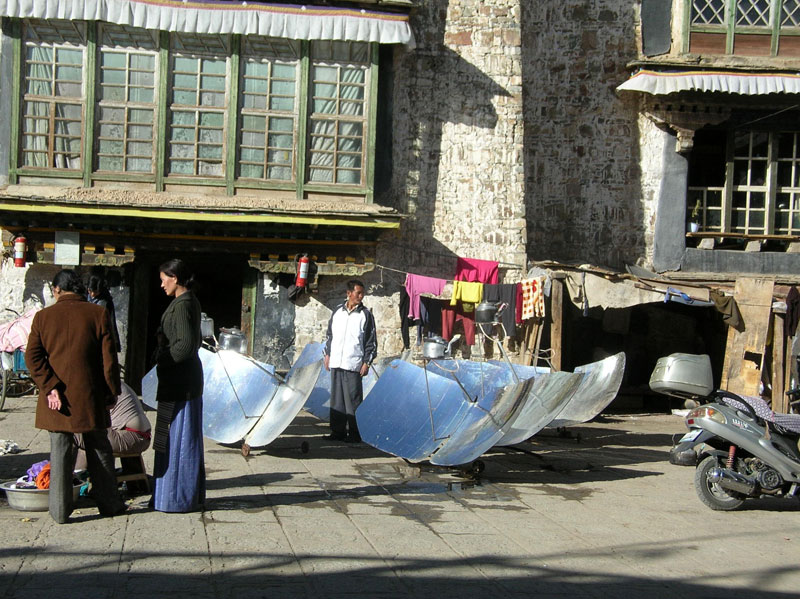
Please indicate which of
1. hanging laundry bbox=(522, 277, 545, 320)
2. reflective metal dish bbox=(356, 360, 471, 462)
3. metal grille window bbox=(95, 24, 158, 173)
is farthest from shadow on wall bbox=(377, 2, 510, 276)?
reflective metal dish bbox=(356, 360, 471, 462)

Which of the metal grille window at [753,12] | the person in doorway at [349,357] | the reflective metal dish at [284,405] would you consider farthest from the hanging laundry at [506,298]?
the metal grille window at [753,12]

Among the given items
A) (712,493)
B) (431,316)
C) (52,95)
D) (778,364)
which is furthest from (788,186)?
(52,95)

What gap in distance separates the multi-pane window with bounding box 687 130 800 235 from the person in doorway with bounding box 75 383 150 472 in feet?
37.0

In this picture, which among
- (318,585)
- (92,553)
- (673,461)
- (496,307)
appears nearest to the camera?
(318,585)

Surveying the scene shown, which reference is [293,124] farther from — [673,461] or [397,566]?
[397,566]

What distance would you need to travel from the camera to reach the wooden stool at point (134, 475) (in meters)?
7.19

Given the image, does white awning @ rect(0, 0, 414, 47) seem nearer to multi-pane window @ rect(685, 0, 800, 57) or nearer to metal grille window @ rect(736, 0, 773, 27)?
multi-pane window @ rect(685, 0, 800, 57)

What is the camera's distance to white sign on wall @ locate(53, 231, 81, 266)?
522 inches

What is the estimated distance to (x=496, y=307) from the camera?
1309cm

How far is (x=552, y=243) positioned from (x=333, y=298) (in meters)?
3.94

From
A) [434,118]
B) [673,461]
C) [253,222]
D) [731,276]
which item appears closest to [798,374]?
[731,276]

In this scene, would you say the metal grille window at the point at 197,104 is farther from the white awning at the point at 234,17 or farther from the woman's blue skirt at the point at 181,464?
the woman's blue skirt at the point at 181,464

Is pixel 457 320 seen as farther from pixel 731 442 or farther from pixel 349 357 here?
pixel 731 442

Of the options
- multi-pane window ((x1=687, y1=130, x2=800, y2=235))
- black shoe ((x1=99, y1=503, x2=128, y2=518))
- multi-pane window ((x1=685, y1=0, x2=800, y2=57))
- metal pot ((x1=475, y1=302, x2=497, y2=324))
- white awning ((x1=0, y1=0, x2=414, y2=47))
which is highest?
multi-pane window ((x1=685, y1=0, x2=800, y2=57))
